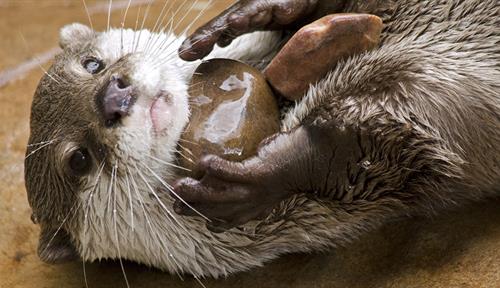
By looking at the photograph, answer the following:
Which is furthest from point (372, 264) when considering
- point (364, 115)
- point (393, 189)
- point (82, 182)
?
point (82, 182)

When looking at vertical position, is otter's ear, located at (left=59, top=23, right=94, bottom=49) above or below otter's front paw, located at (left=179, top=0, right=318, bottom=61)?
below

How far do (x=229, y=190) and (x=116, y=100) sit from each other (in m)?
0.38

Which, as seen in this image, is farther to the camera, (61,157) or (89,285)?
(89,285)

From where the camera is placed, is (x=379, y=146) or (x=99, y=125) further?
(x=99, y=125)

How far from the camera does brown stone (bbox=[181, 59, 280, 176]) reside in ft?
6.53

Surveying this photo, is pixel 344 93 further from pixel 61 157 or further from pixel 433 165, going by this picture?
pixel 61 157

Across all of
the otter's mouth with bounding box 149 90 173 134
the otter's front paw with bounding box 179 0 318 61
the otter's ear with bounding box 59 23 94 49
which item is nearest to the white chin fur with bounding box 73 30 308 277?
the otter's mouth with bounding box 149 90 173 134

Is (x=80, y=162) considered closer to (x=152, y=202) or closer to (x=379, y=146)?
(x=152, y=202)

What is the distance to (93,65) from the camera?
2.31m

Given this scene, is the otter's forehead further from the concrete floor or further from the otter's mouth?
the concrete floor

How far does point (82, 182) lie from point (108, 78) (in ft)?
1.06

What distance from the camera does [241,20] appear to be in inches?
81.5

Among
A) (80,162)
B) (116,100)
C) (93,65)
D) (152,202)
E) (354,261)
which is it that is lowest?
(354,261)

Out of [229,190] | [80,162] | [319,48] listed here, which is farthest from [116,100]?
[319,48]
